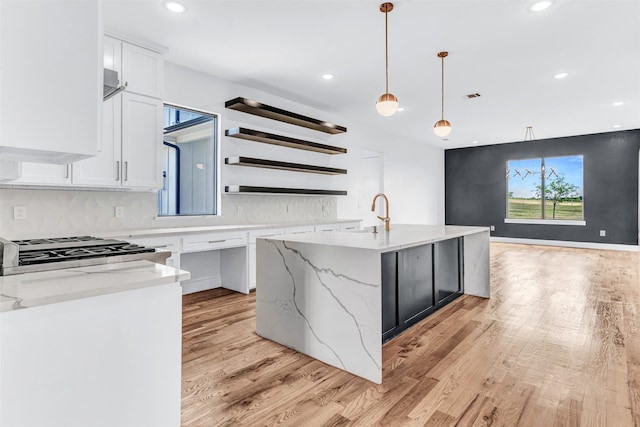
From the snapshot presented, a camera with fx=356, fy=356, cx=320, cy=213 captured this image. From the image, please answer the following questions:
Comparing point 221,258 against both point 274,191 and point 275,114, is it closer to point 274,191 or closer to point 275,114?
point 274,191

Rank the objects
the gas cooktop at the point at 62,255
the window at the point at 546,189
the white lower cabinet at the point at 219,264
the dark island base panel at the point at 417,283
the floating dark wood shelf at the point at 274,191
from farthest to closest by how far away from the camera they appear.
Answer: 1. the window at the point at 546,189
2. the floating dark wood shelf at the point at 274,191
3. the white lower cabinet at the point at 219,264
4. the dark island base panel at the point at 417,283
5. the gas cooktop at the point at 62,255

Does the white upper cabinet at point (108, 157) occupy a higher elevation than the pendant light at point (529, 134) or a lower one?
lower

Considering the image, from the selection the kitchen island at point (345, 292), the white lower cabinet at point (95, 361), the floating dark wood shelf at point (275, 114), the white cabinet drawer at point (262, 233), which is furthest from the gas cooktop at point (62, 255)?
the floating dark wood shelf at point (275, 114)

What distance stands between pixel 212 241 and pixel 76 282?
2.68m

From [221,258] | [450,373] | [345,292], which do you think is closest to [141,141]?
[221,258]

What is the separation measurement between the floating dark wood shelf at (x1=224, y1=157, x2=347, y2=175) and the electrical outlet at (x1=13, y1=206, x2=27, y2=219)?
2.04 m

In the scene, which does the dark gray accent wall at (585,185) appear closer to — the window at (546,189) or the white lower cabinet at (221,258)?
the window at (546,189)

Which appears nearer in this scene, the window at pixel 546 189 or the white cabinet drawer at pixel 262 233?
the white cabinet drawer at pixel 262 233

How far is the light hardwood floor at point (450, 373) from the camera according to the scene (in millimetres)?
1793

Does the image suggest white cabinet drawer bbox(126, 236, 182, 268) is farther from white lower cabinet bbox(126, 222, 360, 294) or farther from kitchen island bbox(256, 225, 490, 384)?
kitchen island bbox(256, 225, 490, 384)

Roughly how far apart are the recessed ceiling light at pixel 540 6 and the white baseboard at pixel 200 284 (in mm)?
4201

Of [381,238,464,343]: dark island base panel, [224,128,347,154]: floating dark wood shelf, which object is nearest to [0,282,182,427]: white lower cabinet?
[381,238,464,343]: dark island base panel

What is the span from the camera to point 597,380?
2119 mm

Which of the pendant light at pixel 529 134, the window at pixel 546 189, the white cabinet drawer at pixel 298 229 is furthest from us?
the window at pixel 546 189
